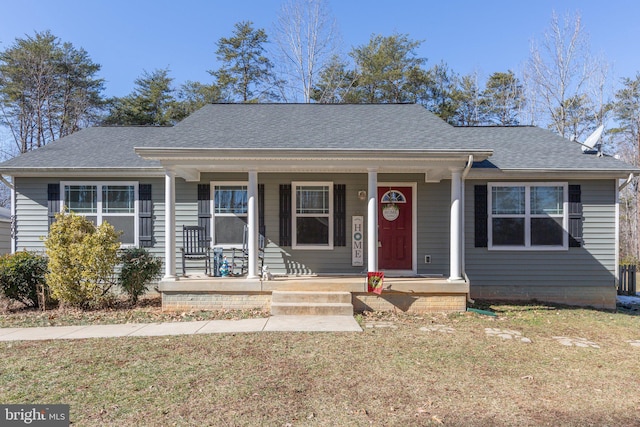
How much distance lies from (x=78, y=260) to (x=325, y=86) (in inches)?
622

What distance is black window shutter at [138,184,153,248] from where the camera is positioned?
8.00 meters

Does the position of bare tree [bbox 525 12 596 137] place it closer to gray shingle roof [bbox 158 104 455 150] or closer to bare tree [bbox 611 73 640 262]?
bare tree [bbox 611 73 640 262]

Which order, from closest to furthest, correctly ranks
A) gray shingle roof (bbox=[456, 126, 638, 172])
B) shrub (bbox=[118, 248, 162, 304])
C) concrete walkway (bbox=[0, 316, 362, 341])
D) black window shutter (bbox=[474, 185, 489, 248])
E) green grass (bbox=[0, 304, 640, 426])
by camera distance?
green grass (bbox=[0, 304, 640, 426])
concrete walkway (bbox=[0, 316, 362, 341])
shrub (bbox=[118, 248, 162, 304])
gray shingle roof (bbox=[456, 126, 638, 172])
black window shutter (bbox=[474, 185, 489, 248])

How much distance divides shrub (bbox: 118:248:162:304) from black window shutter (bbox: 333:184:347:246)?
3.63 meters

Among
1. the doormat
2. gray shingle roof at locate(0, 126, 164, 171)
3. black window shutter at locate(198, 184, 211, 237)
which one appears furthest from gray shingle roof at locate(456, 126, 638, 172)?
gray shingle roof at locate(0, 126, 164, 171)

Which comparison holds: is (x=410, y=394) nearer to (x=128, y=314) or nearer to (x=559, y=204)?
(x=128, y=314)

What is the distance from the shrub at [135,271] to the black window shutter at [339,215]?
143 inches

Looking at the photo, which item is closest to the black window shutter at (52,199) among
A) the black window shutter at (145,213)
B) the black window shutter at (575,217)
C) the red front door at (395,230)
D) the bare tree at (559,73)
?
the black window shutter at (145,213)

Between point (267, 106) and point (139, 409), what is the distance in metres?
7.81

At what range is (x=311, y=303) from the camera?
20.6 ft

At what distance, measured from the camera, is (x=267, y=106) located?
9453 mm

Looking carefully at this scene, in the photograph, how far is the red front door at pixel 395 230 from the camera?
8.03 m

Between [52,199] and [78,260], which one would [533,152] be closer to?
[78,260]

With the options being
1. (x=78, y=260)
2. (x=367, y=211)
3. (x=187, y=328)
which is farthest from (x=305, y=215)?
(x=78, y=260)
